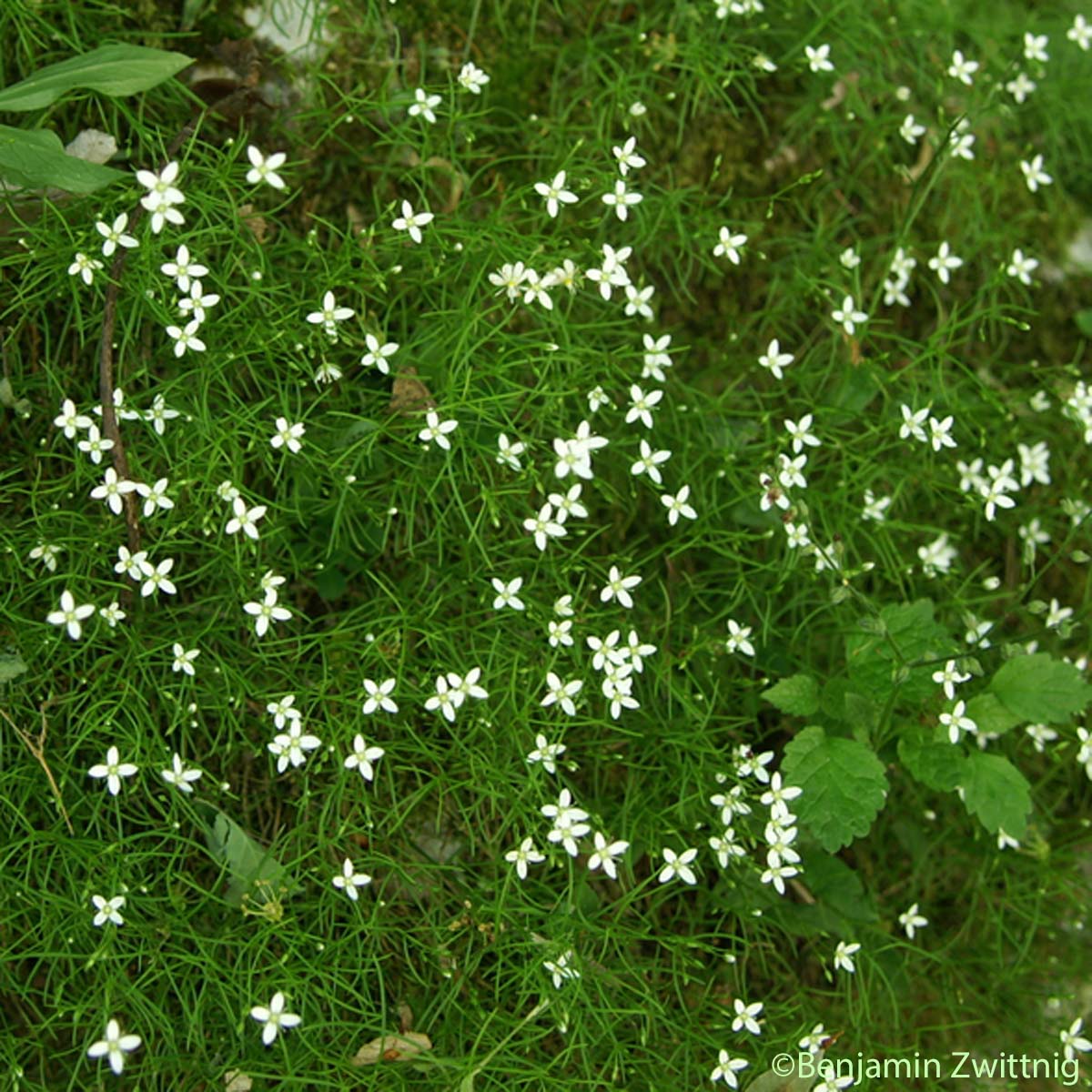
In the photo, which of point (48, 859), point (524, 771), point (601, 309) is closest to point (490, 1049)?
point (524, 771)

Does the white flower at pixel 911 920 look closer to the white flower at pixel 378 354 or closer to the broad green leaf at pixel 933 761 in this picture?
the broad green leaf at pixel 933 761

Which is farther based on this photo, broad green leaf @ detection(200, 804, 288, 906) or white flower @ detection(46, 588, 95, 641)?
broad green leaf @ detection(200, 804, 288, 906)

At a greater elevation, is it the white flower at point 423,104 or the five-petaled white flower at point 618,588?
the white flower at point 423,104

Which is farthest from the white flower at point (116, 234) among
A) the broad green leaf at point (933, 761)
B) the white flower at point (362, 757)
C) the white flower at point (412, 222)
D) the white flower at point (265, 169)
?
the broad green leaf at point (933, 761)

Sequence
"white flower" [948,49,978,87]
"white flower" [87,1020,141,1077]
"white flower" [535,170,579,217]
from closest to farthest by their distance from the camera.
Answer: "white flower" [87,1020,141,1077], "white flower" [535,170,579,217], "white flower" [948,49,978,87]

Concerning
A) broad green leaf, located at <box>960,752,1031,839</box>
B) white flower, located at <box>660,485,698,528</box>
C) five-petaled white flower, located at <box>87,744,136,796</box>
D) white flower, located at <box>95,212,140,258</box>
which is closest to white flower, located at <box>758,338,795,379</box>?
white flower, located at <box>660,485,698,528</box>

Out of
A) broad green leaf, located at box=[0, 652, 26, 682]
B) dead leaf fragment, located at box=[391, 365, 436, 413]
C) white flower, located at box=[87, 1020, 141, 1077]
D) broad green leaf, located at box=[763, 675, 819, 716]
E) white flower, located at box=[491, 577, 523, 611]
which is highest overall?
dead leaf fragment, located at box=[391, 365, 436, 413]

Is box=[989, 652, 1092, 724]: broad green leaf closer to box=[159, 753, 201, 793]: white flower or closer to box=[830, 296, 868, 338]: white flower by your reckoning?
box=[830, 296, 868, 338]: white flower

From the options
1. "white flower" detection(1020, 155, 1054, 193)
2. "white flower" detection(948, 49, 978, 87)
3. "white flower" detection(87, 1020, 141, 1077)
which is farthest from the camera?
"white flower" detection(1020, 155, 1054, 193)
